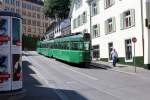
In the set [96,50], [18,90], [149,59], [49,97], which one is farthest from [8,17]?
[96,50]

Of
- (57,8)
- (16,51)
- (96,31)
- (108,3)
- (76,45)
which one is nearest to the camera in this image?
(16,51)

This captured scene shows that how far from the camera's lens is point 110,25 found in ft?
152

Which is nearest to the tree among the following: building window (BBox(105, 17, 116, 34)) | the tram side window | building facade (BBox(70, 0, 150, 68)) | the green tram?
building facade (BBox(70, 0, 150, 68))

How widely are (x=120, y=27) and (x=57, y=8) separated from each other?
156 feet

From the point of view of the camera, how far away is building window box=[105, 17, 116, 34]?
44.5 m

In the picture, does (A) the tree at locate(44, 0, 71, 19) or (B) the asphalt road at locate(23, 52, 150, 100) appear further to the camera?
(A) the tree at locate(44, 0, 71, 19)

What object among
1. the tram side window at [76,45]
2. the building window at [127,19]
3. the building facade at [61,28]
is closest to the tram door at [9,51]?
the tram side window at [76,45]

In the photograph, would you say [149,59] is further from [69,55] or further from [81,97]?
[81,97]

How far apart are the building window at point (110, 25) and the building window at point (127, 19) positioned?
260cm

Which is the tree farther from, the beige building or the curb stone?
the curb stone

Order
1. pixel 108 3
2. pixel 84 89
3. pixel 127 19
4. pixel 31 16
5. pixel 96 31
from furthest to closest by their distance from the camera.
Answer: pixel 31 16 → pixel 96 31 → pixel 108 3 → pixel 127 19 → pixel 84 89

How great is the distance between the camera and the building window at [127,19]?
38844 mm

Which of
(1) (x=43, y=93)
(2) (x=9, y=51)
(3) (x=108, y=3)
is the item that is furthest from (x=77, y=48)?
(2) (x=9, y=51)

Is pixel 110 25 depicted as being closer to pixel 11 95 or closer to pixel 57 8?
pixel 11 95
